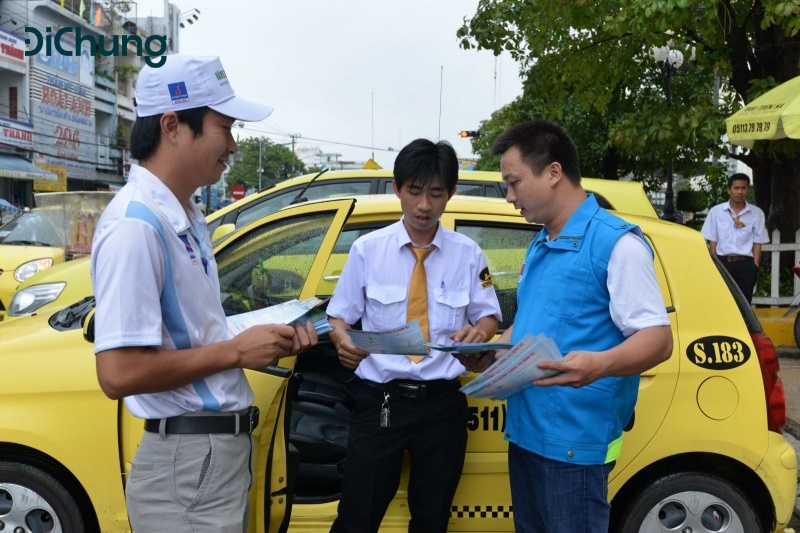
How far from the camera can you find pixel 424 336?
9.44 feet

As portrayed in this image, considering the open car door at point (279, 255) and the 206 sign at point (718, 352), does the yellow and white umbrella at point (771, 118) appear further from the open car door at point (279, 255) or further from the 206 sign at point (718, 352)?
the open car door at point (279, 255)

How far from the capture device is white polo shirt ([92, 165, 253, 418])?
5.90ft

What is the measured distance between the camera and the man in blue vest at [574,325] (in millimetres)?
2252

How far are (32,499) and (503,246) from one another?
221 cm

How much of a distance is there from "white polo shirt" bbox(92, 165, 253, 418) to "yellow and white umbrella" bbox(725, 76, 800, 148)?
637 centimetres

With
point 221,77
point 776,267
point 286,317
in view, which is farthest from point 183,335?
point 776,267

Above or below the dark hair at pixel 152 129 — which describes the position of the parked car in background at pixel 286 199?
below

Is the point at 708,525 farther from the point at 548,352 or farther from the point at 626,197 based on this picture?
the point at 626,197

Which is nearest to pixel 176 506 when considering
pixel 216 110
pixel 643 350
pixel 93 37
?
pixel 216 110

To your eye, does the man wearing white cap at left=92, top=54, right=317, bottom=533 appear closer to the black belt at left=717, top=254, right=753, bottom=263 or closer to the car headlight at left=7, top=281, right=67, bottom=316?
the car headlight at left=7, top=281, right=67, bottom=316

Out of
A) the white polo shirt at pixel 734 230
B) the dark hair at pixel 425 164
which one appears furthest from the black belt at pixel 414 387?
the white polo shirt at pixel 734 230

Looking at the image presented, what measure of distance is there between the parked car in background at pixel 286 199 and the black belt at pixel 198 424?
4.24m

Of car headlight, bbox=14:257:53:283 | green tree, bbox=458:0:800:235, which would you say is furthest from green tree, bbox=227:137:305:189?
car headlight, bbox=14:257:53:283

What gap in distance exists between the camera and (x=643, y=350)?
2213 mm
